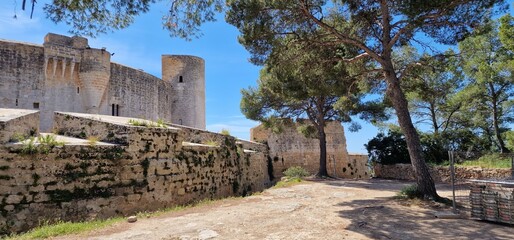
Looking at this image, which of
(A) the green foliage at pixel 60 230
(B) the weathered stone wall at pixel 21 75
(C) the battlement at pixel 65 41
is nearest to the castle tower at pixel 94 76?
(C) the battlement at pixel 65 41

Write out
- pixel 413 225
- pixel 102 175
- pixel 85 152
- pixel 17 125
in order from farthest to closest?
pixel 102 175 < pixel 85 152 < pixel 17 125 < pixel 413 225

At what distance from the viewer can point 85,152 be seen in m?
7.95

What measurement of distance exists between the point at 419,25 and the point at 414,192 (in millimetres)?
4402

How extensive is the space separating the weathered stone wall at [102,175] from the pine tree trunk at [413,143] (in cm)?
590

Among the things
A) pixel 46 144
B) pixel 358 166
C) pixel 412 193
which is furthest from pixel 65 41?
pixel 358 166

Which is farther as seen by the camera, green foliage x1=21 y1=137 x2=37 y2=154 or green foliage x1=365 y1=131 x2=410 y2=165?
green foliage x1=365 y1=131 x2=410 y2=165

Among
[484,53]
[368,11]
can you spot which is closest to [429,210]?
[368,11]

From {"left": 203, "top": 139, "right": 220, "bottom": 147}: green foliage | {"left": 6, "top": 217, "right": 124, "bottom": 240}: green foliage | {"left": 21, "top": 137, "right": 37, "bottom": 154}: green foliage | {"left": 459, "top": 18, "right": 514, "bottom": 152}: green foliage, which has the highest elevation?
{"left": 459, "top": 18, "right": 514, "bottom": 152}: green foliage

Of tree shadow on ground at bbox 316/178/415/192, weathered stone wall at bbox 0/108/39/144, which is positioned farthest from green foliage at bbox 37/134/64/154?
tree shadow on ground at bbox 316/178/415/192

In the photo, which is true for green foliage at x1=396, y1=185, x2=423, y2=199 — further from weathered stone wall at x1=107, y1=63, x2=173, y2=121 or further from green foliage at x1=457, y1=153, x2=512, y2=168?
weathered stone wall at x1=107, y1=63, x2=173, y2=121

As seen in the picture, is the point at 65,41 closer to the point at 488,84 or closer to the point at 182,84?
the point at 182,84

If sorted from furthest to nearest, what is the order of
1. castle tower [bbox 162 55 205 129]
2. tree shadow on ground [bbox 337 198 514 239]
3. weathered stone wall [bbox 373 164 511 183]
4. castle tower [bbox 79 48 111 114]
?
castle tower [bbox 162 55 205 129], castle tower [bbox 79 48 111 114], weathered stone wall [bbox 373 164 511 183], tree shadow on ground [bbox 337 198 514 239]

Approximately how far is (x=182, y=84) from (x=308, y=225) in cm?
2636

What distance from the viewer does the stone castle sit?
18.7 meters
